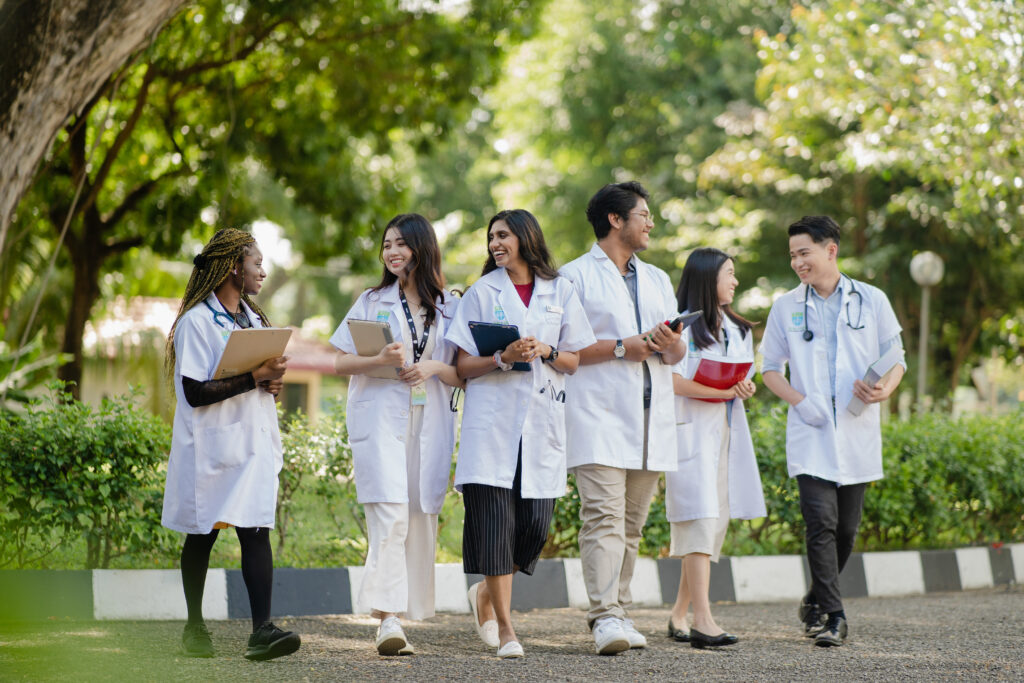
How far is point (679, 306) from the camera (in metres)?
6.20

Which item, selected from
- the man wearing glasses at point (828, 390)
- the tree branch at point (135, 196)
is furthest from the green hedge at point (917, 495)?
the tree branch at point (135, 196)

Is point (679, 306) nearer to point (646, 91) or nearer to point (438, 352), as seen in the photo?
point (438, 352)

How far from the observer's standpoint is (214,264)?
16.5ft

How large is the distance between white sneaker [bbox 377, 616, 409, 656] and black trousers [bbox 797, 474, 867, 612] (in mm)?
2155

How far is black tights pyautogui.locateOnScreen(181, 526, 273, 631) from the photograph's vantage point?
4.80 m

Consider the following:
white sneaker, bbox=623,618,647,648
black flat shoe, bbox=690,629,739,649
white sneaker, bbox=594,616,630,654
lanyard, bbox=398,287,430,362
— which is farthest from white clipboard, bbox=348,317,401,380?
black flat shoe, bbox=690,629,739,649

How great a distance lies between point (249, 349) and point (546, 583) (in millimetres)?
3050

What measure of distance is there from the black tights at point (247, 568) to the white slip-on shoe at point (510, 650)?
1029 millimetres

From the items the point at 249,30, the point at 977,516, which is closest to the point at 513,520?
the point at 977,516

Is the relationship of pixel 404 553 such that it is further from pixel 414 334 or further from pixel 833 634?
pixel 833 634

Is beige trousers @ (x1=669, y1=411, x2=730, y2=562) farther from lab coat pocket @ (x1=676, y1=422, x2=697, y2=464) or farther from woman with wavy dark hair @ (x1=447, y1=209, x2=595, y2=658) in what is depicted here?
woman with wavy dark hair @ (x1=447, y1=209, x2=595, y2=658)

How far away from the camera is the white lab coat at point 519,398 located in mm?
5008

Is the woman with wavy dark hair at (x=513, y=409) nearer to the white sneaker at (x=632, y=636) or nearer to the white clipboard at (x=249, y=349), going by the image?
the white sneaker at (x=632, y=636)

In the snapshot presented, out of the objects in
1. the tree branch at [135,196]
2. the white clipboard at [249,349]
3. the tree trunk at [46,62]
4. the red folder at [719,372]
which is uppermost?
the tree branch at [135,196]
